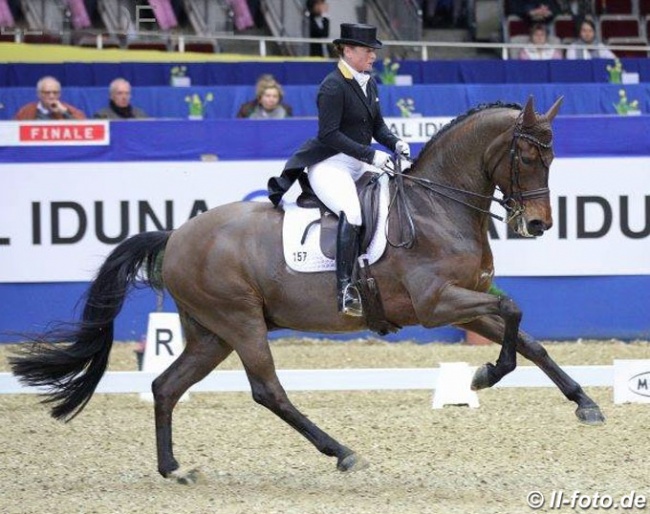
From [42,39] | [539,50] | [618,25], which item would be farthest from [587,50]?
[42,39]

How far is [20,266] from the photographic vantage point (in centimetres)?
1117

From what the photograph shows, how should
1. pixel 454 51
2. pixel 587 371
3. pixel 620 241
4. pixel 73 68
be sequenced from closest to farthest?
pixel 587 371
pixel 620 241
pixel 73 68
pixel 454 51

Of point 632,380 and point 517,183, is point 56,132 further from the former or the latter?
point 517,183

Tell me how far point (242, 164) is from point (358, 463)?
498 cm

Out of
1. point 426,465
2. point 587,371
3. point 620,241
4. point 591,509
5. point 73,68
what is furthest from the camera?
point 73,68

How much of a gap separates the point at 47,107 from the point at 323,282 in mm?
5440

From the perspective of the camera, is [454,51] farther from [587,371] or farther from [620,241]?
[587,371]

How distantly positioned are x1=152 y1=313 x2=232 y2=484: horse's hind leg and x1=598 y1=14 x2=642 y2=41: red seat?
1183 centimetres

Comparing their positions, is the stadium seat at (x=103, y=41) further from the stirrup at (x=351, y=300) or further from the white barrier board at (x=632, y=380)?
the stirrup at (x=351, y=300)

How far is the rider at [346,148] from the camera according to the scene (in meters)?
6.74

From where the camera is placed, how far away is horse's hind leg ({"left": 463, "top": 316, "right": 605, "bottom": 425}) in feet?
21.3

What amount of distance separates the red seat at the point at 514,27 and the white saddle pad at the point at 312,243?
10625 mm

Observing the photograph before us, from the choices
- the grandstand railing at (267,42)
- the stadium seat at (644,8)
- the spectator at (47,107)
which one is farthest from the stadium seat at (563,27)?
the spectator at (47,107)

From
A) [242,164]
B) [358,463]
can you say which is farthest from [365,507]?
[242,164]
